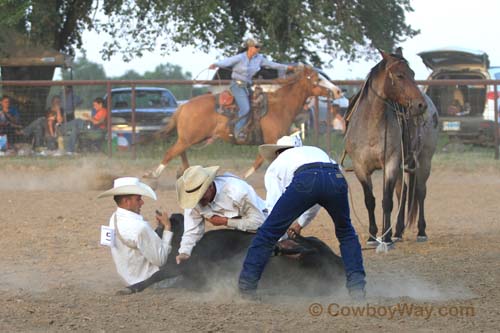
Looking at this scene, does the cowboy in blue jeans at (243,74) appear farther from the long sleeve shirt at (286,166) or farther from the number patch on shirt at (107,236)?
the number patch on shirt at (107,236)

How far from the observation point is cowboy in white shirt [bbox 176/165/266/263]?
6.74 m

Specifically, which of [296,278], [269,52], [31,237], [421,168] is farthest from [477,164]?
[296,278]

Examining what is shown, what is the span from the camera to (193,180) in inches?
265

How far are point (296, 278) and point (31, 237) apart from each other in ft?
13.6

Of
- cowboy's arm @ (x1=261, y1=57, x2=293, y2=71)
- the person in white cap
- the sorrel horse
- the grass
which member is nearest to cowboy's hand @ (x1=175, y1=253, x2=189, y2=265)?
the person in white cap

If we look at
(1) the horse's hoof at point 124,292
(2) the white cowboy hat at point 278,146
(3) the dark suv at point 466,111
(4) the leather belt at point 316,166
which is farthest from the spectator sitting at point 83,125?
(4) the leather belt at point 316,166

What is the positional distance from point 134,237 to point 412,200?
14.9 ft

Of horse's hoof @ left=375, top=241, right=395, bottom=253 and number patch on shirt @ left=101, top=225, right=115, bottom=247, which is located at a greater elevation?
number patch on shirt @ left=101, top=225, right=115, bottom=247

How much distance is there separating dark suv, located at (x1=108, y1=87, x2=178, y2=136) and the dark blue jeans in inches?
468

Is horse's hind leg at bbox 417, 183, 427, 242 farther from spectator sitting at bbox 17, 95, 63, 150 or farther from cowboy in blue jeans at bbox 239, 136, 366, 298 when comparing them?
spectator sitting at bbox 17, 95, 63, 150

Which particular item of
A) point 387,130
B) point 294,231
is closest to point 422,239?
point 387,130

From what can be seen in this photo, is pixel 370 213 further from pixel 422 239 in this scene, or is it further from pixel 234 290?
pixel 234 290

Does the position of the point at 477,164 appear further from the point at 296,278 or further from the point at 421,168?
the point at 296,278

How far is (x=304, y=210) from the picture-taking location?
6.36 meters
